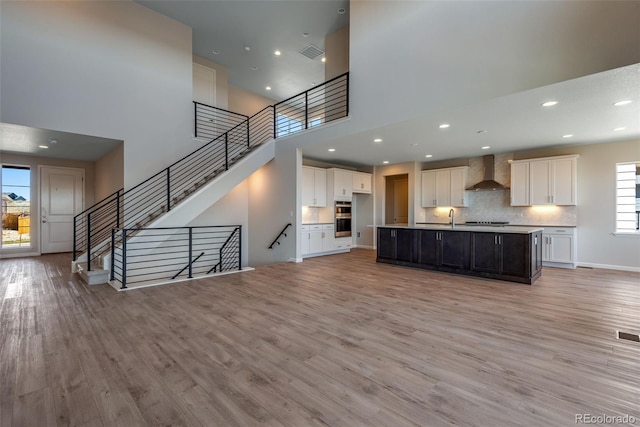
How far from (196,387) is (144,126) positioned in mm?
6308

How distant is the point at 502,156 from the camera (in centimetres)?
753

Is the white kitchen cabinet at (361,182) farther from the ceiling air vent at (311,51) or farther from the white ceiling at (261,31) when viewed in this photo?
the ceiling air vent at (311,51)

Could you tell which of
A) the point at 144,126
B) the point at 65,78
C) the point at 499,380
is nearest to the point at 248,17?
the point at 144,126

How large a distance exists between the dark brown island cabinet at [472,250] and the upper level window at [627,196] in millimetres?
2265

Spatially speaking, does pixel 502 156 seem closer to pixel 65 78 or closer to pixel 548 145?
→ pixel 548 145

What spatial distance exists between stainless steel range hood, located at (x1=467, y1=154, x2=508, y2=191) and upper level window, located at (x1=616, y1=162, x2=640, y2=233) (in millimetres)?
2109

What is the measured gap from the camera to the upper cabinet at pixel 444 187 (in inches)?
318

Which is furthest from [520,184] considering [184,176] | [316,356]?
[184,176]

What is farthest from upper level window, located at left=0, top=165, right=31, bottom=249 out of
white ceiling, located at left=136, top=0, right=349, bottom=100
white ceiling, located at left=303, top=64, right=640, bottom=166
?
white ceiling, located at left=303, top=64, right=640, bottom=166

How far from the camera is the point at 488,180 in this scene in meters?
7.56

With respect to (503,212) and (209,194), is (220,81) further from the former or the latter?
(503,212)

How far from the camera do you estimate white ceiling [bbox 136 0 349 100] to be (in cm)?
623

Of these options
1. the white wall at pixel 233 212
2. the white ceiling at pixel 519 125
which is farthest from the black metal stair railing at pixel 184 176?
the white ceiling at pixel 519 125

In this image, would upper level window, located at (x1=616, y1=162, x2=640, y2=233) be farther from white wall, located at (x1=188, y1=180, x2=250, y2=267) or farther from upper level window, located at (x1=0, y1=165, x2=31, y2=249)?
upper level window, located at (x1=0, y1=165, x2=31, y2=249)
